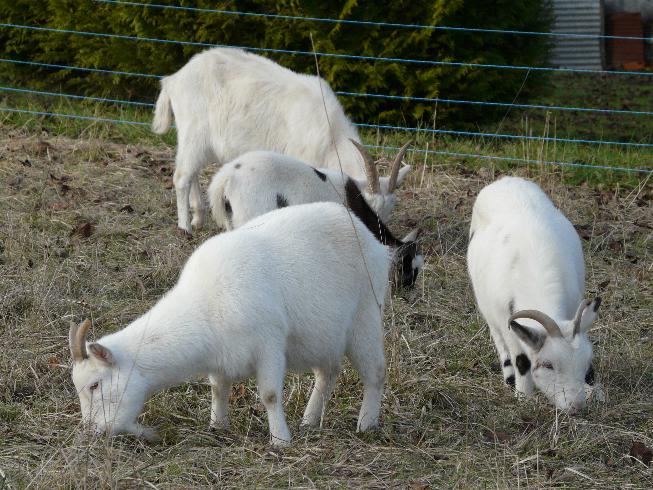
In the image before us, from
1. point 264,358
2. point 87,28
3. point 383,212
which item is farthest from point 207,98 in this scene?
point 87,28

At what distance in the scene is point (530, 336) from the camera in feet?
16.5

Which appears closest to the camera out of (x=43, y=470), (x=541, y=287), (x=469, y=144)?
(x=43, y=470)

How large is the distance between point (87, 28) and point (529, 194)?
28.9 ft

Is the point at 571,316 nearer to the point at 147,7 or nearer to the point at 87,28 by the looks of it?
the point at 147,7

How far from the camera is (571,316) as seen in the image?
545cm

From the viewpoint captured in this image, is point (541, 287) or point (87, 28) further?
point (87, 28)

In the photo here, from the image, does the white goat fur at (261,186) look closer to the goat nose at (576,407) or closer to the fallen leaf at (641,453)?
the goat nose at (576,407)

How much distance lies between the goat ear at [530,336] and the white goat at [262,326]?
66 centimetres

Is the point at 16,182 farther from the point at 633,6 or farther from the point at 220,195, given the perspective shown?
the point at 633,6

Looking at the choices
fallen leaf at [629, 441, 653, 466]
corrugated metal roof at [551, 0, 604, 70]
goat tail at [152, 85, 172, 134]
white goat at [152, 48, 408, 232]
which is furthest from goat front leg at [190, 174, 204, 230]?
corrugated metal roof at [551, 0, 604, 70]

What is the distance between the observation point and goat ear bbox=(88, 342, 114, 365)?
13.5 feet

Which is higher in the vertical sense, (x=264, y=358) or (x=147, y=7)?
(x=147, y=7)

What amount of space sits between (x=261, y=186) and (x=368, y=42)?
5193 mm

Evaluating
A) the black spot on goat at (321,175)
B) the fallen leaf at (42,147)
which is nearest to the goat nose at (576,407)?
the black spot on goat at (321,175)
